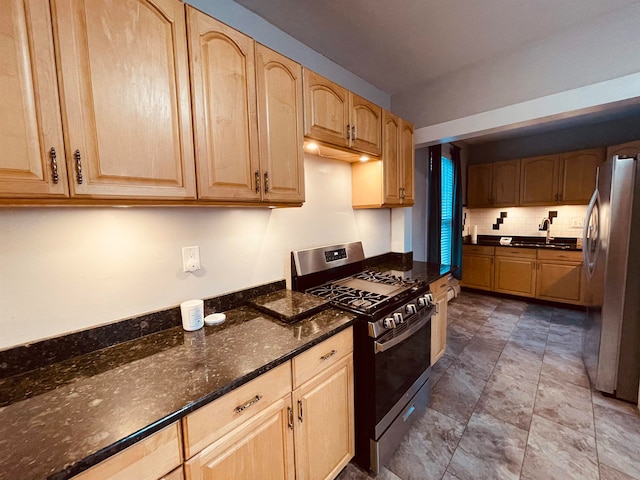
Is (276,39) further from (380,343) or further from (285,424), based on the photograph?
(285,424)

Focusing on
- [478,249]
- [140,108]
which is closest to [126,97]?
[140,108]

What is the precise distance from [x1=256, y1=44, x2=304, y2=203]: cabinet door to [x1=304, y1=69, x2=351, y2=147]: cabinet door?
0.07 m

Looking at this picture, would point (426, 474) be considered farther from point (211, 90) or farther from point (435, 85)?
point (435, 85)

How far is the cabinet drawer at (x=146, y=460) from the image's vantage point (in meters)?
0.66

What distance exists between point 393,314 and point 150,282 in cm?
127

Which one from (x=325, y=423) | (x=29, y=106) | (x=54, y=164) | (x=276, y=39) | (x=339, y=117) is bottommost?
(x=325, y=423)

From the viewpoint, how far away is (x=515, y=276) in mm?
4074

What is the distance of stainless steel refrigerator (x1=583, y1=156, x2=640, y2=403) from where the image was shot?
1917 millimetres

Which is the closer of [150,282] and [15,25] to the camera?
[15,25]

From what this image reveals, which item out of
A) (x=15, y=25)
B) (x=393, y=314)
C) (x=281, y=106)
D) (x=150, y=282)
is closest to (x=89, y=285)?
(x=150, y=282)

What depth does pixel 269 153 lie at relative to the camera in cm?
134

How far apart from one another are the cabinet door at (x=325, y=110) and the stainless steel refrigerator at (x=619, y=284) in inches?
80.4

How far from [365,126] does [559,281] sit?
3831 mm

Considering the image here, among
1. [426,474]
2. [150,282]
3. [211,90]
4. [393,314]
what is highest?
[211,90]
